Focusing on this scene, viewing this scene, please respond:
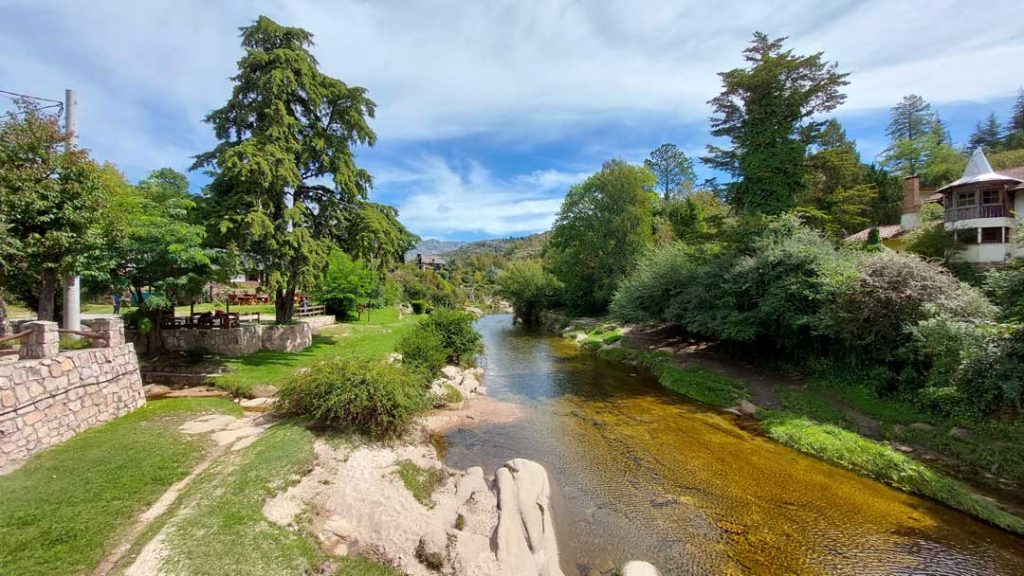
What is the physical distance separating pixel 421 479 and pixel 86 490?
16.3ft

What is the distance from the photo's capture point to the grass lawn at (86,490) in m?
4.74

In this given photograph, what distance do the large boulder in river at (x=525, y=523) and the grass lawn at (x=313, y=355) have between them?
214 inches

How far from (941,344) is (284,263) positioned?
19566 millimetres

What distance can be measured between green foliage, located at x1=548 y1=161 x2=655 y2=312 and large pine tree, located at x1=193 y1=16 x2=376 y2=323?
69.5 feet

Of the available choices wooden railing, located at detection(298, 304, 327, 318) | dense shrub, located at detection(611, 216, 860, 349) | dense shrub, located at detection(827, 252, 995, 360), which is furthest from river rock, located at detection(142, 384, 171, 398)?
dense shrub, located at detection(827, 252, 995, 360)

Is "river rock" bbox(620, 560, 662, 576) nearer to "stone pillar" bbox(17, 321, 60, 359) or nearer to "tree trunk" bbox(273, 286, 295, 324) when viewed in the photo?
"stone pillar" bbox(17, 321, 60, 359)

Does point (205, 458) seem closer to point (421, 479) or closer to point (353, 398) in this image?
point (353, 398)

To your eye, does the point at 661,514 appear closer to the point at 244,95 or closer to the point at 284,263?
the point at 284,263

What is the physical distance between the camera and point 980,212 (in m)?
20.1

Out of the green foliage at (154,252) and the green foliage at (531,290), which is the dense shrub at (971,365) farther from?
the green foliage at (531,290)

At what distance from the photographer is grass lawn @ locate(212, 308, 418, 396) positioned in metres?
12.8

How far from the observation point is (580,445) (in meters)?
11.1

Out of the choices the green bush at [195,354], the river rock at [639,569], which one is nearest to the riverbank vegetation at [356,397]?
the river rock at [639,569]

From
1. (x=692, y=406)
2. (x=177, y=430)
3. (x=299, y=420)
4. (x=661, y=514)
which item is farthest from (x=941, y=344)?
(x=177, y=430)
